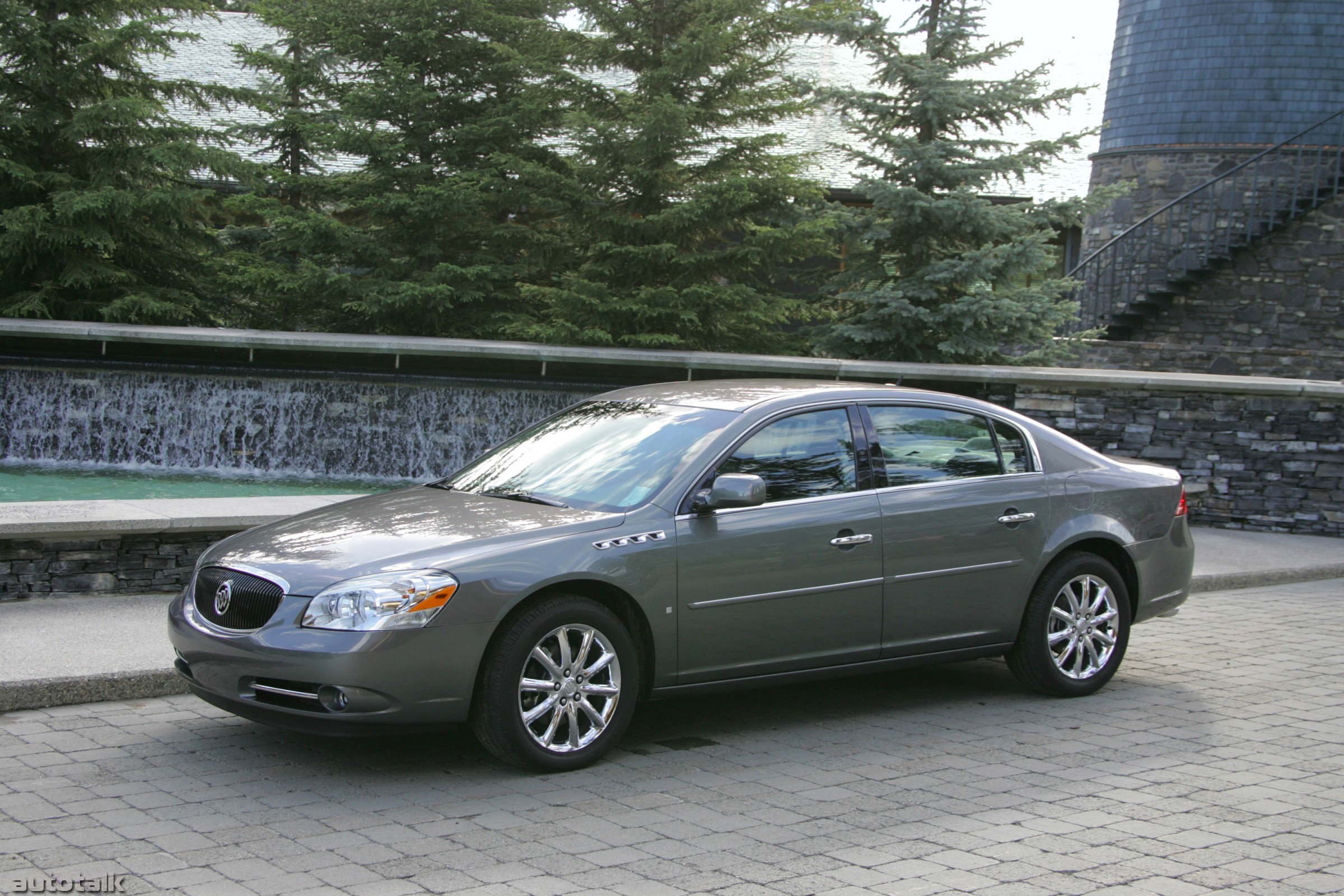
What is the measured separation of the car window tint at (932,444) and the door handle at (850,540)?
0.36 m

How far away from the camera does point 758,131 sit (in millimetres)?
24203

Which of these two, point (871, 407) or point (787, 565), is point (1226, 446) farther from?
point (787, 565)

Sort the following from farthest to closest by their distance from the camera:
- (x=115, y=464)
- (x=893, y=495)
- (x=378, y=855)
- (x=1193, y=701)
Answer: (x=115, y=464) < (x=1193, y=701) < (x=893, y=495) < (x=378, y=855)

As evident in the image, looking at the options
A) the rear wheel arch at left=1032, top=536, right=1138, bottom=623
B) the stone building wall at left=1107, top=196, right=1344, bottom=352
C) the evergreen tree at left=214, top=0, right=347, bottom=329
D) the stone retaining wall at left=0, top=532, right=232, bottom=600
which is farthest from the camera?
the stone building wall at left=1107, top=196, right=1344, bottom=352

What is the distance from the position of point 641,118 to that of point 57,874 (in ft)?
41.8

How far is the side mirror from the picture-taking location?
5375 millimetres

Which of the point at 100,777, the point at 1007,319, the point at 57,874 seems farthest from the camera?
the point at 1007,319

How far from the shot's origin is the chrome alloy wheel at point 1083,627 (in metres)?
6.50

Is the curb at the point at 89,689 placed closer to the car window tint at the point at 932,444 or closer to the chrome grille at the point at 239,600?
the chrome grille at the point at 239,600

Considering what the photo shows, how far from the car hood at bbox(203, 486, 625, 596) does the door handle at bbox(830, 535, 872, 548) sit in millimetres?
1049

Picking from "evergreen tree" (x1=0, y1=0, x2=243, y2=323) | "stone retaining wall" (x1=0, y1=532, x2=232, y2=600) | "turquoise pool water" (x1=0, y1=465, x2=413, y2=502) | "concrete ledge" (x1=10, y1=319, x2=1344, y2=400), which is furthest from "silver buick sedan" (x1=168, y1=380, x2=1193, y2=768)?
"evergreen tree" (x1=0, y1=0, x2=243, y2=323)

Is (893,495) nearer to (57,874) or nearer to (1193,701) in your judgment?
(1193,701)

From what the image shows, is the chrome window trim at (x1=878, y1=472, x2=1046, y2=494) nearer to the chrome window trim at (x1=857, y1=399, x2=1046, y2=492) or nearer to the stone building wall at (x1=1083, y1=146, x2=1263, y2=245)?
the chrome window trim at (x1=857, y1=399, x2=1046, y2=492)

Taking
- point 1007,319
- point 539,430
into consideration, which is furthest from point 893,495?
point 1007,319
